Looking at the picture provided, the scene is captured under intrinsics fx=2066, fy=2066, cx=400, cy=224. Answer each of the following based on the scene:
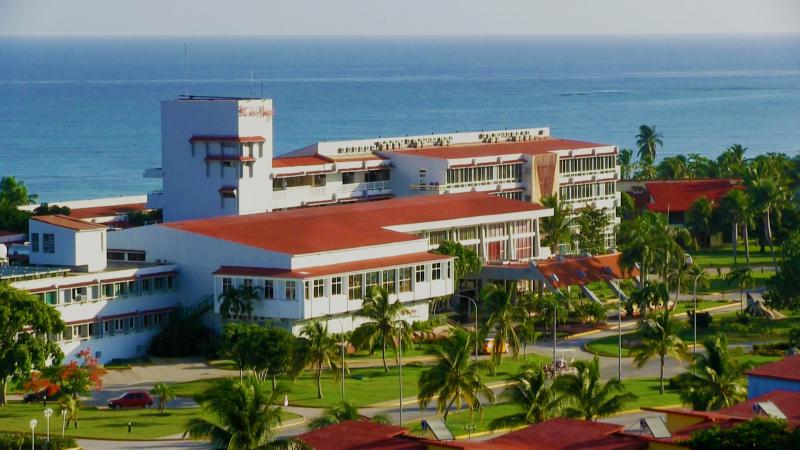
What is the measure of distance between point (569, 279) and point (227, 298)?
22.0 meters

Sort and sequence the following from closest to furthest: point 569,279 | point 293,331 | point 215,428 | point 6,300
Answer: point 215,428 < point 6,300 < point 293,331 < point 569,279

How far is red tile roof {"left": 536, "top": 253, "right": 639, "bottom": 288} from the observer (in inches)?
4158

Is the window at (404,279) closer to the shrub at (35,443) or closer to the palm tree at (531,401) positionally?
the palm tree at (531,401)

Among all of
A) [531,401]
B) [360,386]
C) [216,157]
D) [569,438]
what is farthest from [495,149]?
[569,438]

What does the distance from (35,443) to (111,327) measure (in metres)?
22.0

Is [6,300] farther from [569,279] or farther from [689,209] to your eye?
[689,209]

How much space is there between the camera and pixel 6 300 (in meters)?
79.8

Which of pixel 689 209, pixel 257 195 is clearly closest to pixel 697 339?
pixel 257 195

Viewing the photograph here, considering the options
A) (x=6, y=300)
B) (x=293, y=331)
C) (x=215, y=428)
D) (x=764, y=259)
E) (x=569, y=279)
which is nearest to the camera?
(x=215, y=428)

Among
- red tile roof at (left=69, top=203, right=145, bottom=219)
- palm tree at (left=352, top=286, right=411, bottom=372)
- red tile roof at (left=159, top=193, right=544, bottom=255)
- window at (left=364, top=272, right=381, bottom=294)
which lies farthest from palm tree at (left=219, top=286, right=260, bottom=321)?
red tile roof at (left=69, top=203, right=145, bottom=219)

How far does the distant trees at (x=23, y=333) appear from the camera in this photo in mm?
77562

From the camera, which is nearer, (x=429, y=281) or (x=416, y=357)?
(x=416, y=357)

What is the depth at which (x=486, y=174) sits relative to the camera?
120375 mm

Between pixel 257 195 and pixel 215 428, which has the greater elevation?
pixel 257 195
